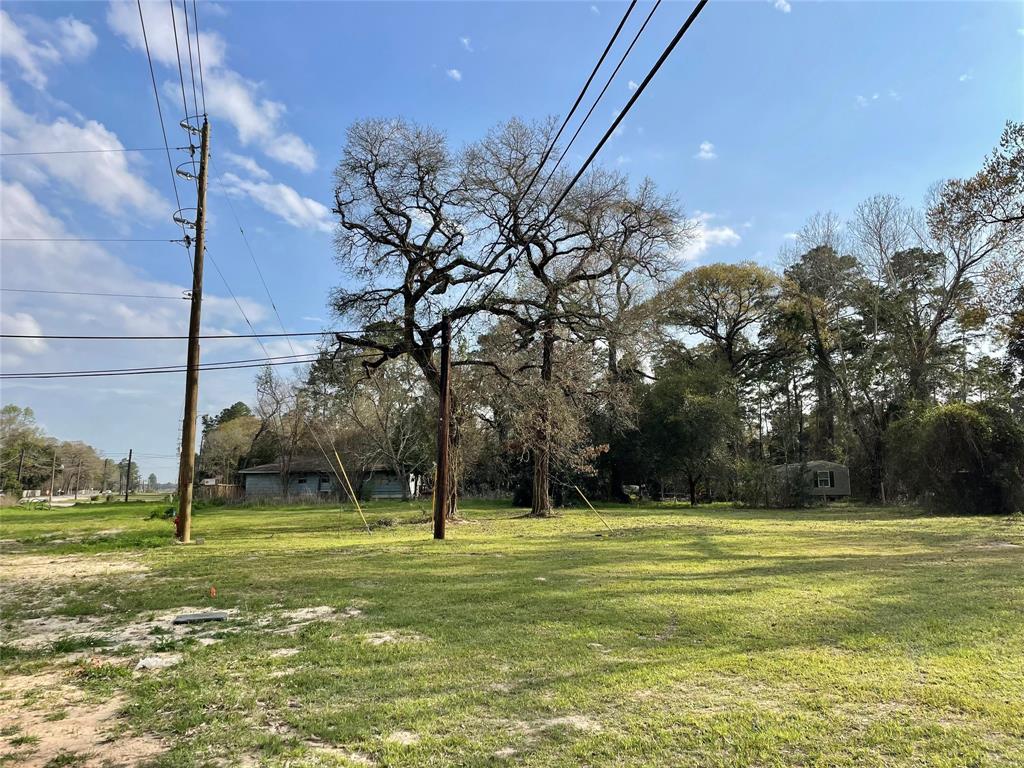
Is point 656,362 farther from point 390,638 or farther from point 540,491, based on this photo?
point 390,638

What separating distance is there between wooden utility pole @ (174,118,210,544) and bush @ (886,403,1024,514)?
25512 mm

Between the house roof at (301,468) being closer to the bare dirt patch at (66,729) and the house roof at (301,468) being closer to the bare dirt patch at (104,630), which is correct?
the bare dirt patch at (104,630)

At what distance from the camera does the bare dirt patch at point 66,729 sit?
337 centimetres

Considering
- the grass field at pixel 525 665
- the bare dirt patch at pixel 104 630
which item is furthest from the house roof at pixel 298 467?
the bare dirt patch at pixel 104 630

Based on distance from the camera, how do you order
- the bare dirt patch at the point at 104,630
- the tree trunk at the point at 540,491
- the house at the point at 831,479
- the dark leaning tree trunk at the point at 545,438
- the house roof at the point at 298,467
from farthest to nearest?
the house roof at the point at 298,467 → the house at the point at 831,479 → the tree trunk at the point at 540,491 → the dark leaning tree trunk at the point at 545,438 → the bare dirt patch at the point at 104,630

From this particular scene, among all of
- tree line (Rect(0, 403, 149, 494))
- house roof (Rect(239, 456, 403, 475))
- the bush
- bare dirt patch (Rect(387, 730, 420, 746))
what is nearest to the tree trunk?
the bush

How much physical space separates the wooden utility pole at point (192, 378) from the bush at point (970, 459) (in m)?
25.5

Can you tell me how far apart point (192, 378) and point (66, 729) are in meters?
12.7

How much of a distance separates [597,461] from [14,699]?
1235 inches

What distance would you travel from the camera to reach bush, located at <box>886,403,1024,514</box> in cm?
2281

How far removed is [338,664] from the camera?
4.94 metres

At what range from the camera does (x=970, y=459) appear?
23406 mm

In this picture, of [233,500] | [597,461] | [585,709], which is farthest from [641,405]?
[585,709]

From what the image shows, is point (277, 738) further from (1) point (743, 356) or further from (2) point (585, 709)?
(1) point (743, 356)
